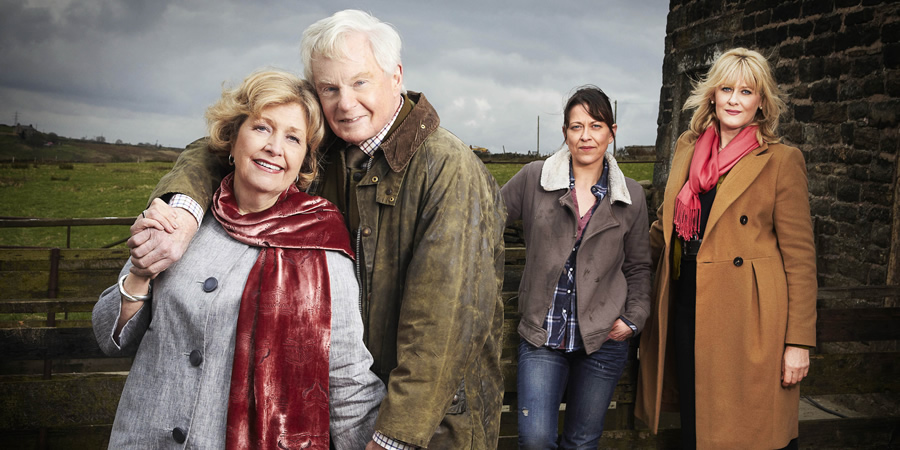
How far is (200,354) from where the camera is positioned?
70.4 inches

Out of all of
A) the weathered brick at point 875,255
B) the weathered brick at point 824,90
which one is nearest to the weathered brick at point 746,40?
the weathered brick at point 824,90

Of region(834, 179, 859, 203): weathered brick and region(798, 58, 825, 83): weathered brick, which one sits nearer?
region(834, 179, 859, 203): weathered brick

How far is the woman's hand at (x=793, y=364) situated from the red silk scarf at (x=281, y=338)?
188 cm

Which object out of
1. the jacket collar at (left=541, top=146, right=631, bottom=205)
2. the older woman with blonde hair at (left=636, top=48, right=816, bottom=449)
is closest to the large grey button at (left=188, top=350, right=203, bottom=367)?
the jacket collar at (left=541, top=146, right=631, bottom=205)

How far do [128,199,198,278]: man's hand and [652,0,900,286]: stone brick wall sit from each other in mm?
5746

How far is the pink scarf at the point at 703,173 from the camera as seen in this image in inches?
111

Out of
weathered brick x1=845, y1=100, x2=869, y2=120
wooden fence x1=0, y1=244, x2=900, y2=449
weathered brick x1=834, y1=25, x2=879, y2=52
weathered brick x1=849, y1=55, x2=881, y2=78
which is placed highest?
weathered brick x1=834, y1=25, x2=879, y2=52

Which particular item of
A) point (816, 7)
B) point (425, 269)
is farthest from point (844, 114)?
point (425, 269)

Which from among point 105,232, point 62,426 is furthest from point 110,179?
point 62,426

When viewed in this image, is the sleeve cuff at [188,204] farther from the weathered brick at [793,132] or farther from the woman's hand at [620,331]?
the weathered brick at [793,132]

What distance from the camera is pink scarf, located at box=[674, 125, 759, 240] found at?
2822 millimetres

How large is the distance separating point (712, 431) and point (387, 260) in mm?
1706

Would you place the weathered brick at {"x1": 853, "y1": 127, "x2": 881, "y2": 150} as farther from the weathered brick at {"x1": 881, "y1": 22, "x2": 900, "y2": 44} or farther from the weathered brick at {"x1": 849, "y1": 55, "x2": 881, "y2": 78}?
the weathered brick at {"x1": 881, "y1": 22, "x2": 900, "y2": 44}

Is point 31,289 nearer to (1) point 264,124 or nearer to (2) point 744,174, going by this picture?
(1) point 264,124
